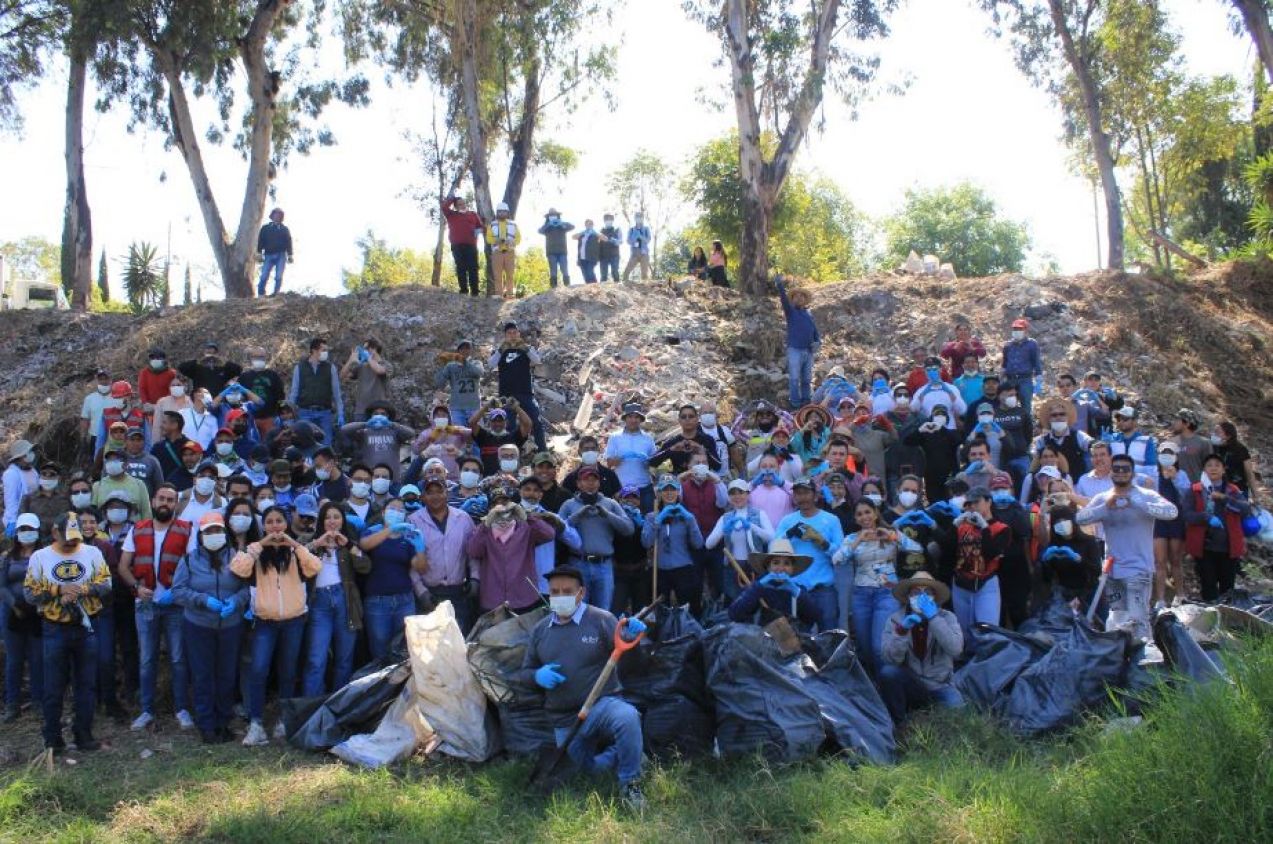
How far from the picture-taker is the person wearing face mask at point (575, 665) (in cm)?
770

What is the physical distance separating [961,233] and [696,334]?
32193 mm

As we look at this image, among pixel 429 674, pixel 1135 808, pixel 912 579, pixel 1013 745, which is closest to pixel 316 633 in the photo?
pixel 429 674

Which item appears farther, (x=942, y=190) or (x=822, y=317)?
(x=942, y=190)

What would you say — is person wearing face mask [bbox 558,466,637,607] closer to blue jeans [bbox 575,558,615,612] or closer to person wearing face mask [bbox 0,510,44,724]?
blue jeans [bbox 575,558,615,612]

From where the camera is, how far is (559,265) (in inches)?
840

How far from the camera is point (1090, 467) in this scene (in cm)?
1227

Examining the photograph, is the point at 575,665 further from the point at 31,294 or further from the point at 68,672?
the point at 31,294

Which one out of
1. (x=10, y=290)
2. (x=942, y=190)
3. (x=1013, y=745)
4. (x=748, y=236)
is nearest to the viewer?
(x=1013, y=745)

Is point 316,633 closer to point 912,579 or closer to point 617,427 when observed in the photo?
point 912,579

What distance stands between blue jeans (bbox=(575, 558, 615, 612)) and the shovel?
214 cm

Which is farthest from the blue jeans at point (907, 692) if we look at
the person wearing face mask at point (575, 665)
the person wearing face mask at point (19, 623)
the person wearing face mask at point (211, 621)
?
the person wearing face mask at point (19, 623)

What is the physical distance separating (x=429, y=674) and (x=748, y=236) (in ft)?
48.4

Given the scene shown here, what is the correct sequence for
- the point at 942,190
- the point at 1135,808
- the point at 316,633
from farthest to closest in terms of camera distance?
the point at 942,190 → the point at 316,633 → the point at 1135,808

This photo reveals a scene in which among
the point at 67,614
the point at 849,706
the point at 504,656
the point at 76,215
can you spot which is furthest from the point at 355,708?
the point at 76,215
